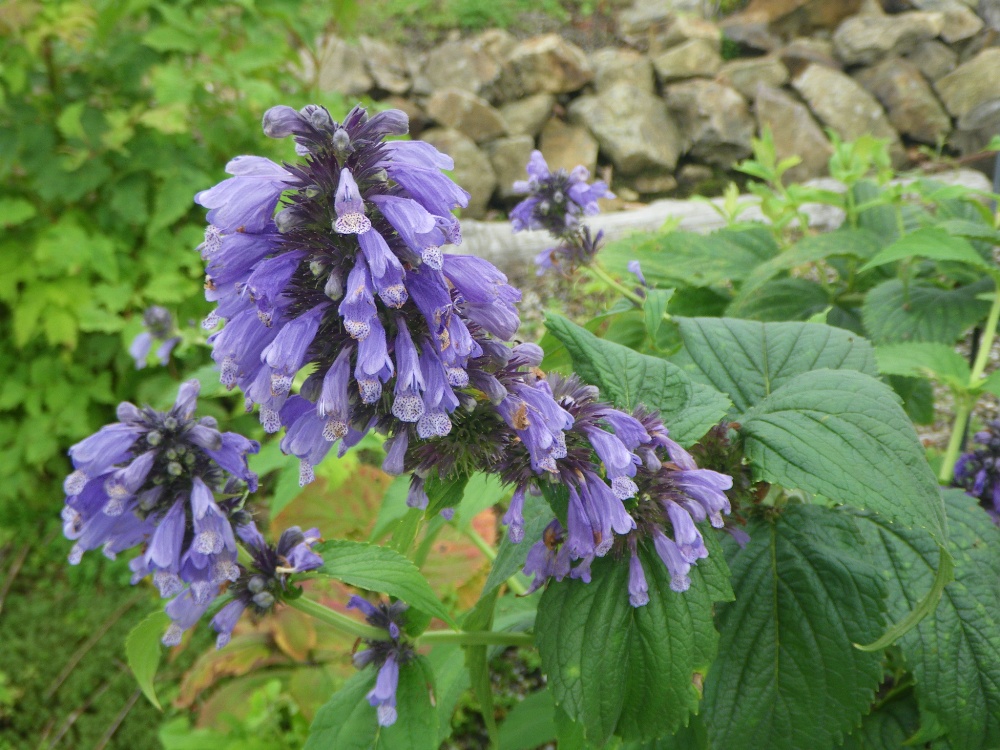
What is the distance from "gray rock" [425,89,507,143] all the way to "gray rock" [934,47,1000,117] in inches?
173

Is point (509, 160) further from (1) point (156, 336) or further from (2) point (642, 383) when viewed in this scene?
(2) point (642, 383)

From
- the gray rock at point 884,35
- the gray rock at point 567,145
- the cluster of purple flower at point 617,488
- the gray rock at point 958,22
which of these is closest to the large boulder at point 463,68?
the gray rock at point 567,145

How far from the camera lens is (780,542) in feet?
4.59

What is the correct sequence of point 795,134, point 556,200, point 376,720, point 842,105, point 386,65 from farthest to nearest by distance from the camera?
point 386,65 → point 842,105 → point 795,134 → point 556,200 → point 376,720

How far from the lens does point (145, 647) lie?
1.33 metres

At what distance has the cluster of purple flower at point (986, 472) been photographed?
174 cm

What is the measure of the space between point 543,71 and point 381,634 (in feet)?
23.1

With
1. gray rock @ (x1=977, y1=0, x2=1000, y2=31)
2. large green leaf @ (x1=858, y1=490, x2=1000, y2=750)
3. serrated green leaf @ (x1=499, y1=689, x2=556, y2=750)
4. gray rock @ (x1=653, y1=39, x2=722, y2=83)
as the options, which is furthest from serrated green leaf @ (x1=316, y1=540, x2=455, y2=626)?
gray rock @ (x1=977, y1=0, x2=1000, y2=31)

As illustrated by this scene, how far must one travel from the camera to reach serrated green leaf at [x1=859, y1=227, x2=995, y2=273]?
184 centimetres

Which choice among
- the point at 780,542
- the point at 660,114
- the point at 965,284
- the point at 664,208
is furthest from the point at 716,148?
the point at 780,542

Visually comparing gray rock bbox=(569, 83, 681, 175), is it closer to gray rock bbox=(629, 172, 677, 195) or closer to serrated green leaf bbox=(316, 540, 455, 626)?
gray rock bbox=(629, 172, 677, 195)

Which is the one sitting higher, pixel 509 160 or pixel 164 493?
pixel 164 493

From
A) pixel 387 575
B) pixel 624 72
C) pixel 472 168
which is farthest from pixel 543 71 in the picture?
pixel 387 575

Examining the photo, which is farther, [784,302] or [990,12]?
[990,12]
